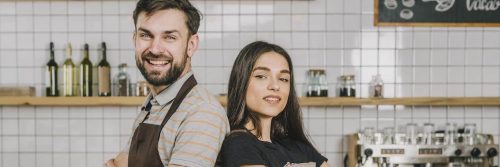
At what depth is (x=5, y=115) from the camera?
350 cm

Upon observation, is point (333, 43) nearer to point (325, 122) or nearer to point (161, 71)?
point (325, 122)

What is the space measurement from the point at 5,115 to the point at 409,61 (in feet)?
7.81

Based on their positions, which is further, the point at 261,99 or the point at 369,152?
the point at 369,152

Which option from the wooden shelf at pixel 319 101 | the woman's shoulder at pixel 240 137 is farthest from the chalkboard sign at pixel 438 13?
the woman's shoulder at pixel 240 137

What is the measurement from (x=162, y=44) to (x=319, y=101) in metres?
2.04

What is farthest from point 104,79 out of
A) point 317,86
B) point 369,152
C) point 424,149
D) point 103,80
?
point 424,149

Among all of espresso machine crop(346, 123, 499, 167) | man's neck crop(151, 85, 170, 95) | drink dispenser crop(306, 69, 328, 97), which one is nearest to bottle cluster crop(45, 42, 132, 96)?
drink dispenser crop(306, 69, 328, 97)

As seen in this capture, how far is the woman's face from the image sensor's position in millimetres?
1598

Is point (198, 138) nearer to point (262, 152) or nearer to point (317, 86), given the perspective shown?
point (262, 152)

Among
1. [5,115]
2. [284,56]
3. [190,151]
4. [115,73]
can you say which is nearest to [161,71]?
[190,151]

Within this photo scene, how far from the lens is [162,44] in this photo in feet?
4.22

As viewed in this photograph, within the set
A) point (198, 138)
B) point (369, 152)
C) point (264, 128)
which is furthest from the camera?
point (369, 152)

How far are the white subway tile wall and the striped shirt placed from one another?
6.89ft

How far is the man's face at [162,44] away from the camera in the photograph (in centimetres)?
128
